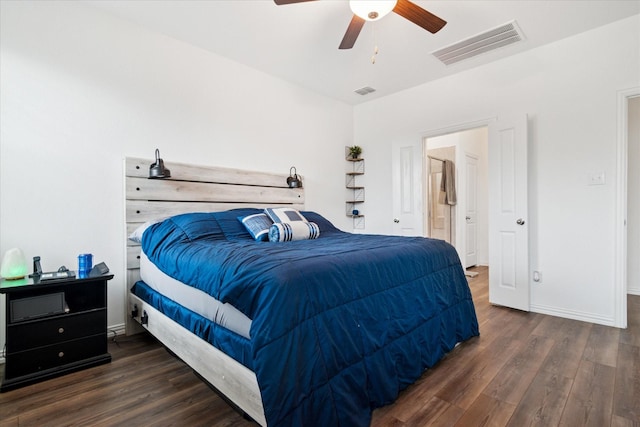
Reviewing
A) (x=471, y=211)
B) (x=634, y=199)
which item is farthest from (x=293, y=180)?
(x=634, y=199)

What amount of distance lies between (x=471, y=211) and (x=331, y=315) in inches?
197

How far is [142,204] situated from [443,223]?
4.60 meters

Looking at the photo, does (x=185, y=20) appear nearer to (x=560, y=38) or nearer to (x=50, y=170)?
(x=50, y=170)

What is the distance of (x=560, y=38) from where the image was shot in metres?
3.07

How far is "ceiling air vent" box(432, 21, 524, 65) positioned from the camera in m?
2.92

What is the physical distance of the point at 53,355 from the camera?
2020mm

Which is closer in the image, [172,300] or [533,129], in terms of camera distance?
[172,300]

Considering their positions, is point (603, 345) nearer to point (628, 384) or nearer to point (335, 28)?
point (628, 384)

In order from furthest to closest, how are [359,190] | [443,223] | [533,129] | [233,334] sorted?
[443,223]
[359,190]
[533,129]
[233,334]

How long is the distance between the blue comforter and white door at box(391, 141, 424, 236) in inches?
74.8

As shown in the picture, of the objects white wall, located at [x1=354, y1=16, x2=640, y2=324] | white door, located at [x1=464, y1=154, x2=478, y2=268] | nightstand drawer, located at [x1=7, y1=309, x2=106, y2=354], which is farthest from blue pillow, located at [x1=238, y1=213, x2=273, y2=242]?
white door, located at [x1=464, y1=154, x2=478, y2=268]

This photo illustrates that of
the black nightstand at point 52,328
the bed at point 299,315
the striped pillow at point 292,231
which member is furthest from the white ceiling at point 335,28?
the black nightstand at point 52,328

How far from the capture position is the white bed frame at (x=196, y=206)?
4.93ft

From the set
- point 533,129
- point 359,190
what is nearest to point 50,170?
point 359,190
